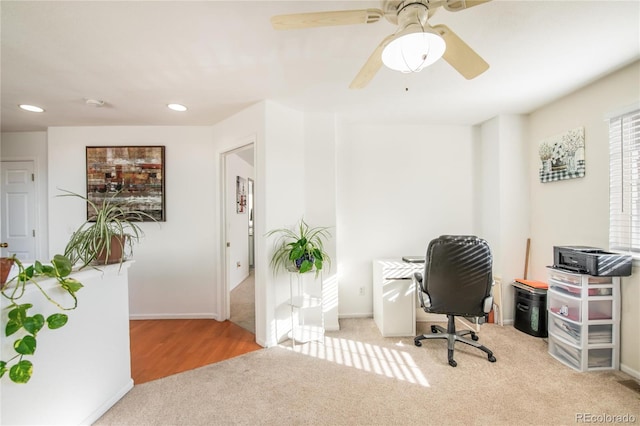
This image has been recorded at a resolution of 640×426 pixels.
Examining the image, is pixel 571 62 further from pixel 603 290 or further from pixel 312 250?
pixel 312 250

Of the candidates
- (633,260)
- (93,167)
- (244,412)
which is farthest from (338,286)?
(93,167)

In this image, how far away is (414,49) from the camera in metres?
1.12

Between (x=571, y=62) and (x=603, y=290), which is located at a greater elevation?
(x=571, y=62)

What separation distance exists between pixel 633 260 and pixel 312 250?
8.24ft

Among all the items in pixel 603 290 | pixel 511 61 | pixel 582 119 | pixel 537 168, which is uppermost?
pixel 511 61

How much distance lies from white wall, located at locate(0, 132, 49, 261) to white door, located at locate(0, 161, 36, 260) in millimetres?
61

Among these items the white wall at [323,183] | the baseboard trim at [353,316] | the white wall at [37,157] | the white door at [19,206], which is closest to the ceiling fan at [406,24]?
the white wall at [323,183]

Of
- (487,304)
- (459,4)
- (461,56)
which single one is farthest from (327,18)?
(487,304)

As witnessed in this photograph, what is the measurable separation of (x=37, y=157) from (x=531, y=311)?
19.8ft

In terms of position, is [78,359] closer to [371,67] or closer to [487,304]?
[371,67]

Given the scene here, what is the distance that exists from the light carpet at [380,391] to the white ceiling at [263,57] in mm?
2338

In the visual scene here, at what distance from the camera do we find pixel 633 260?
1.98 meters

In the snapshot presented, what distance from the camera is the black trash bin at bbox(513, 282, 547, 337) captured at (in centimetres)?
261
